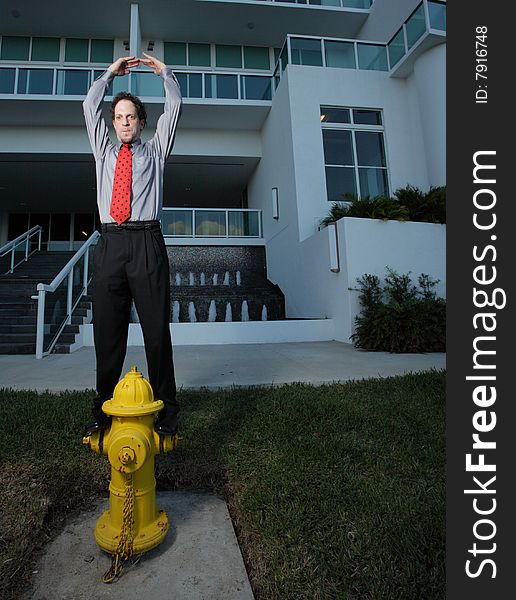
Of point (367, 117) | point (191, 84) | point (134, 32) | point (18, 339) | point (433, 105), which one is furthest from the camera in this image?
point (134, 32)

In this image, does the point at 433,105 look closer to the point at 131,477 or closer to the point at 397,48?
the point at 397,48

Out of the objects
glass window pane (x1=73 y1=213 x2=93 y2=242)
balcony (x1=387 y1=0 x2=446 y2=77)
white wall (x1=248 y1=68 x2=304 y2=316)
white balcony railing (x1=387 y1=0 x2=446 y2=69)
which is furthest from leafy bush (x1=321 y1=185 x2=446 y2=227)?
glass window pane (x1=73 y1=213 x2=93 y2=242)

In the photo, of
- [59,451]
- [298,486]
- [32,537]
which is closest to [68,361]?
[59,451]

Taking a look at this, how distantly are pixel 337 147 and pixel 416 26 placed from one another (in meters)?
3.62

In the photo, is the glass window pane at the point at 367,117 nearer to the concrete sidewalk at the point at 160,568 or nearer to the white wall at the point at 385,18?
the white wall at the point at 385,18

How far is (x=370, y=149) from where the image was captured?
10.7 metres

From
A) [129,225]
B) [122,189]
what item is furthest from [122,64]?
[129,225]

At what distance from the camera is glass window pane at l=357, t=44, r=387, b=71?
10875 millimetres

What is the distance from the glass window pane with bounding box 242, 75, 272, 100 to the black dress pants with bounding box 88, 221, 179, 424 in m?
12.4

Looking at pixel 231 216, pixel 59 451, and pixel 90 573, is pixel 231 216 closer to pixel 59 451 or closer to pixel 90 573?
pixel 59 451

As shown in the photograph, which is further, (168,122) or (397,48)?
(397,48)

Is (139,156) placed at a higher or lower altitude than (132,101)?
lower

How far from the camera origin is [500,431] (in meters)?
0.77

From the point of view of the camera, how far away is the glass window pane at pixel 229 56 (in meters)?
14.6
